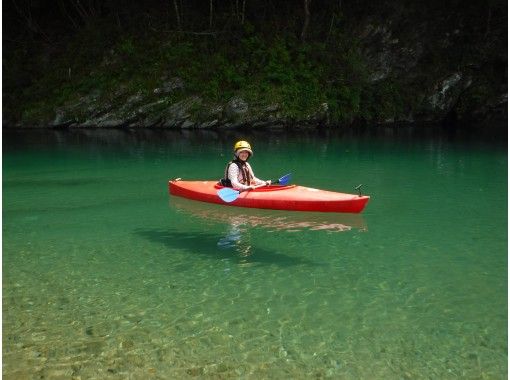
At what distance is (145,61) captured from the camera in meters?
31.1

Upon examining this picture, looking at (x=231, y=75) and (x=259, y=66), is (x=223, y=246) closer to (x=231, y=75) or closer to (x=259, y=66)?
(x=231, y=75)

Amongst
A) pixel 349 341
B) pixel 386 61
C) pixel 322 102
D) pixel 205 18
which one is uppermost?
pixel 205 18

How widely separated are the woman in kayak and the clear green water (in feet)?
1.50

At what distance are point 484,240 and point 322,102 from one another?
22.6 m

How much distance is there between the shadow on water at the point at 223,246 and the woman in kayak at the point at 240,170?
1.32m

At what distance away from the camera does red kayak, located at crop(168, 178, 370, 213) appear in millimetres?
9578

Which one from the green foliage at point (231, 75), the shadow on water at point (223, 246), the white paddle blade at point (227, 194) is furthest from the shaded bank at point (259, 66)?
the shadow on water at point (223, 246)

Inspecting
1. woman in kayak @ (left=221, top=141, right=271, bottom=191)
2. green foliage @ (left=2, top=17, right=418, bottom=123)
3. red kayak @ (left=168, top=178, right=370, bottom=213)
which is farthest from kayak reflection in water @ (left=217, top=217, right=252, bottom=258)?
green foliage @ (left=2, top=17, right=418, bottom=123)

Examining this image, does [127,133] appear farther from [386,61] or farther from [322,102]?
[386,61]

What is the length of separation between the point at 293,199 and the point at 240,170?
1.17 metres

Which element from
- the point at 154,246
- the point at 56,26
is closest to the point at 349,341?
the point at 154,246

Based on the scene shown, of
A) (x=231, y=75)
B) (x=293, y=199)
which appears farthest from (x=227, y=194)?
(x=231, y=75)

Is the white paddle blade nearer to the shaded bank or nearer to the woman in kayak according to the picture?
the woman in kayak

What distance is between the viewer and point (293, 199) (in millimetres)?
9898
